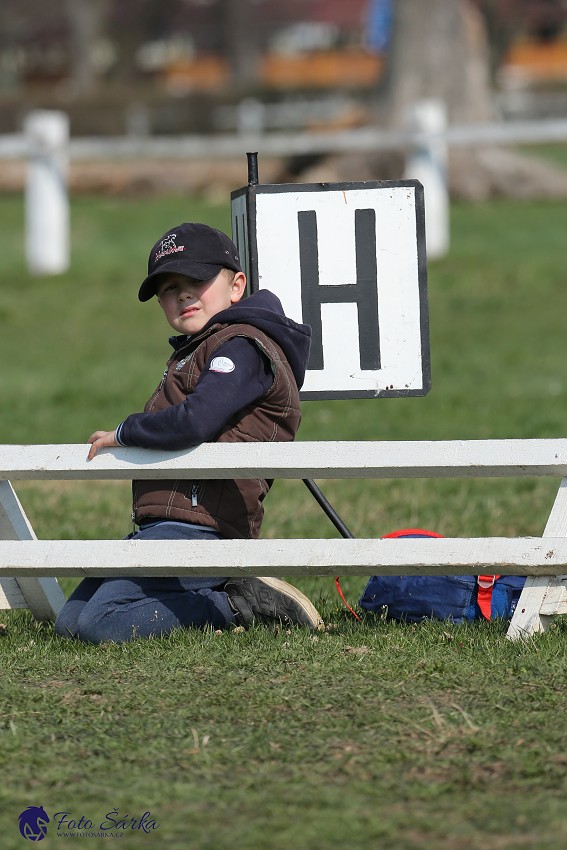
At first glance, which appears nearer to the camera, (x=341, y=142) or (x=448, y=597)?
(x=448, y=597)

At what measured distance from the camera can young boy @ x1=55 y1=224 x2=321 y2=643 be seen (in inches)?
179

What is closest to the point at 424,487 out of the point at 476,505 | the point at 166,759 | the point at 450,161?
the point at 476,505

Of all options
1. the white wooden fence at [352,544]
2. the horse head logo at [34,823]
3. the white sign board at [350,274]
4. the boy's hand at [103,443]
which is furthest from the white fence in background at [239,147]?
the horse head logo at [34,823]

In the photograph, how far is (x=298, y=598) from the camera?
4.69m

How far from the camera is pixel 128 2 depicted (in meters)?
63.7

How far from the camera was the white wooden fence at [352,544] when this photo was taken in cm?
427

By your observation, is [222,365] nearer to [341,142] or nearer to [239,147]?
[341,142]

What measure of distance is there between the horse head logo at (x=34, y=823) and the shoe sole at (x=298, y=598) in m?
1.66

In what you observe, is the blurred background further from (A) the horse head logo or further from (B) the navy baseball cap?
(A) the horse head logo

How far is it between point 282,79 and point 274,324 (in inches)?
1937

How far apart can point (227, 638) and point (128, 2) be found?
62656 millimetres

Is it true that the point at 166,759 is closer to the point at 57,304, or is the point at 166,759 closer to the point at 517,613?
the point at 517,613

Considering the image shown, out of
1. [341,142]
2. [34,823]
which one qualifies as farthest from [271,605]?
[341,142]

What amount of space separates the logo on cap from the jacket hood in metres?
0.25
